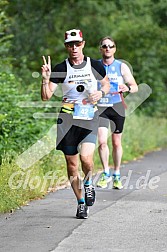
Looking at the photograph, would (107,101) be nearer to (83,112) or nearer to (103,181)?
(103,181)

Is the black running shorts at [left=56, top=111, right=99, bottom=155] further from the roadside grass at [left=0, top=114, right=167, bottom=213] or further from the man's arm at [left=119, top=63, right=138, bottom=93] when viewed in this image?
the man's arm at [left=119, top=63, right=138, bottom=93]

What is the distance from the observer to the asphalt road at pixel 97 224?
25.5 ft

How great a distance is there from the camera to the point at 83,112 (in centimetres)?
941

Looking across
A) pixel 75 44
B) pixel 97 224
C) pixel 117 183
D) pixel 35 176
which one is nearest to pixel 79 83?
pixel 75 44

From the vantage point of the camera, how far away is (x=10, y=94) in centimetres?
1409

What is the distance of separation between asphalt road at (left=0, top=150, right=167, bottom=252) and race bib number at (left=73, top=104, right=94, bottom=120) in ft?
3.81

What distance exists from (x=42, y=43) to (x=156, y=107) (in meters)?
4.49

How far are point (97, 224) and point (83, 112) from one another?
1317mm

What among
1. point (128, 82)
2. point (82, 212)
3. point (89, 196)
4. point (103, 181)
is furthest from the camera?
point (103, 181)

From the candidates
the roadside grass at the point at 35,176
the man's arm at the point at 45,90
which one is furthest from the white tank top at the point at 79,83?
the roadside grass at the point at 35,176

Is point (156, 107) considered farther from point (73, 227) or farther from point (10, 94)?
point (73, 227)

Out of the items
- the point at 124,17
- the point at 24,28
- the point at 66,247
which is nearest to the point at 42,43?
the point at 24,28

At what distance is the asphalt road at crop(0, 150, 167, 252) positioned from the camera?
7.79 meters

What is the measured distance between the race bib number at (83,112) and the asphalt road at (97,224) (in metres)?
1.16
